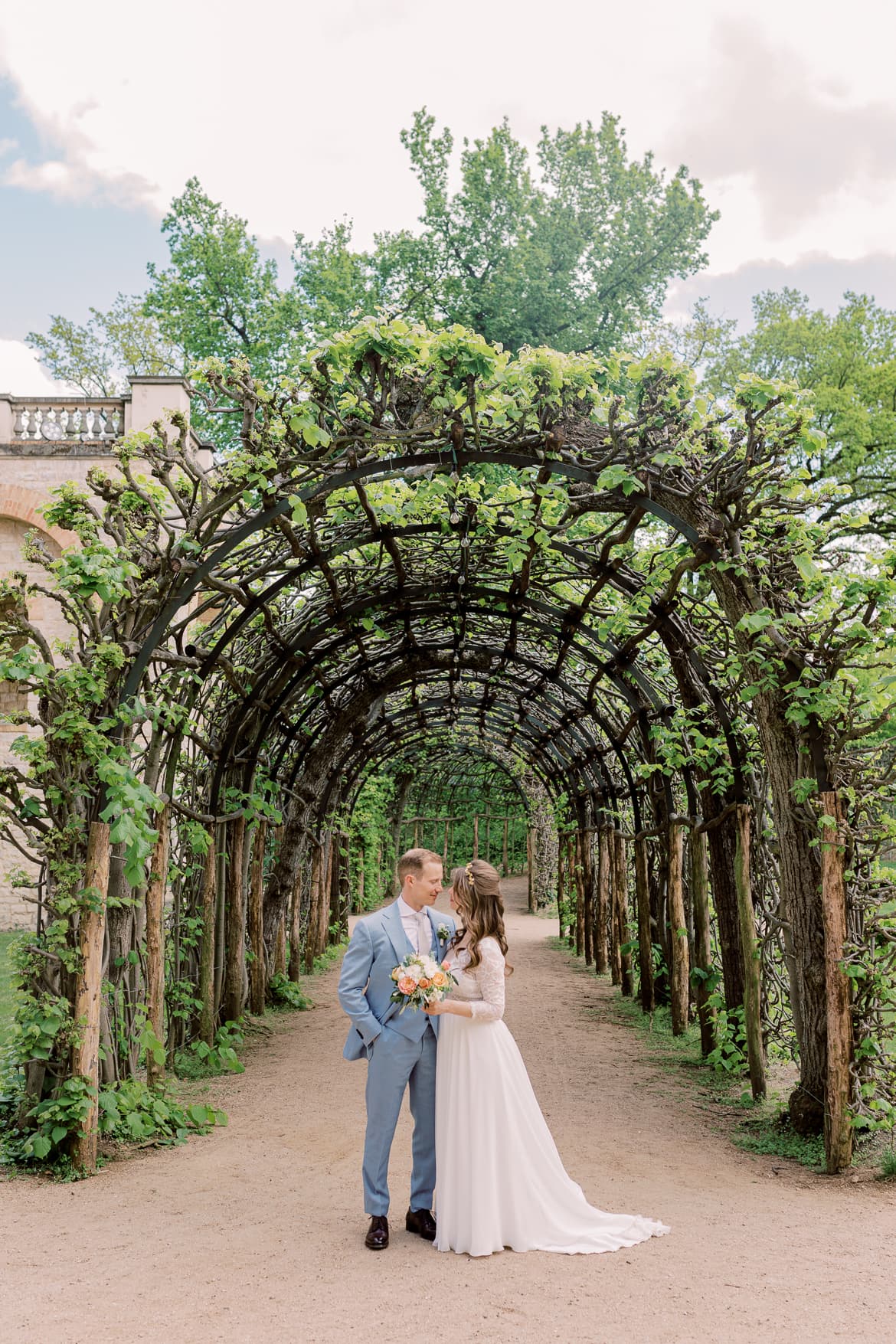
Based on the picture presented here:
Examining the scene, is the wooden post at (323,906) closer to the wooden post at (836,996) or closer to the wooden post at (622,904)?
the wooden post at (622,904)

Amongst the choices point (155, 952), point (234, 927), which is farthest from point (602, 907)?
point (155, 952)

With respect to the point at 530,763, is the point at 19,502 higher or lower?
higher

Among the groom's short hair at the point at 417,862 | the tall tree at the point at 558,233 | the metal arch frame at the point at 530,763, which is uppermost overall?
the tall tree at the point at 558,233

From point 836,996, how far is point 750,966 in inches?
62.7

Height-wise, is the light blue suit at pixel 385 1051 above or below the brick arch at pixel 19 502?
below

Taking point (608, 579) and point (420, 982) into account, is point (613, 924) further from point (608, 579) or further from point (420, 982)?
point (420, 982)

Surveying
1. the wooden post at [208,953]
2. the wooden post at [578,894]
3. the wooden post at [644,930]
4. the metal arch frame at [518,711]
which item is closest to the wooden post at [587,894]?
the wooden post at [578,894]

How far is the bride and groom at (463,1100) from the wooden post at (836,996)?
52.1 inches

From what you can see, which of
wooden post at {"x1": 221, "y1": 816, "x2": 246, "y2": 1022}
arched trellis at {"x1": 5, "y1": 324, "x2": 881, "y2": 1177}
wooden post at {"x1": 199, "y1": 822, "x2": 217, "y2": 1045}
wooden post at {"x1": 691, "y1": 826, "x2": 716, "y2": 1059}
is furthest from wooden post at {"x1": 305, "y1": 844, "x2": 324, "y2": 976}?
wooden post at {"x1": 691, "y1": 826, "x2": 716, "y2": 1059}

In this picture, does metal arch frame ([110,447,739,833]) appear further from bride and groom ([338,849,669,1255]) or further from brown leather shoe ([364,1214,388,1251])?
brown leather shoe ([364,1214,388,1251])

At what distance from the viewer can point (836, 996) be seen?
4852mm

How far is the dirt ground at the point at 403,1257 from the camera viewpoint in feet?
10.2

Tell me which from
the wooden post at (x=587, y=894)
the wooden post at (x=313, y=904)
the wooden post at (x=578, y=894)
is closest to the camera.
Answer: the wooden post at (x=313, y=904)

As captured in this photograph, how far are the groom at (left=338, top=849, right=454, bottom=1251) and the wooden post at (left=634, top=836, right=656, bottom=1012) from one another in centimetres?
607
